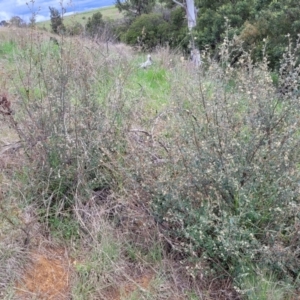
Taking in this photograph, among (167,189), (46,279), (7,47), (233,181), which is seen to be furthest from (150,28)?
(46,279)

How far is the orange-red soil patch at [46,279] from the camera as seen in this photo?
224 centimetres

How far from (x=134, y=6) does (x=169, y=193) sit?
65.1 ft

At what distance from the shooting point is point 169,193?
2467 millimetres

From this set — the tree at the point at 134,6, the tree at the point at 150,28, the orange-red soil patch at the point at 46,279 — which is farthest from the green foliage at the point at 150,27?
the orange-red soil patch at the point at 46,279

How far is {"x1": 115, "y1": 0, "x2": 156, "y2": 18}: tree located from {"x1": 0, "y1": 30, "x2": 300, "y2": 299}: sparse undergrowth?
59.8ft

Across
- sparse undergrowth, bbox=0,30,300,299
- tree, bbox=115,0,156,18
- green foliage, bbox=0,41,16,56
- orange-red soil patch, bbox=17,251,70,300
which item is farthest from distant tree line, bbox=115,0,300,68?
orange-red soil patch, bbox=17,251,70,300

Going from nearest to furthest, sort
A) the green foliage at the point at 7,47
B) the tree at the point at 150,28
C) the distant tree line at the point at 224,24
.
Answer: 1. the green foliage at the point at 7,47
2. the distant tree line at the point at 224,24
3. the tree at the point at 150,28

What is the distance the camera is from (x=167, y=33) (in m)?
16.6

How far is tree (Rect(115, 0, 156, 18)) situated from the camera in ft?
66.3

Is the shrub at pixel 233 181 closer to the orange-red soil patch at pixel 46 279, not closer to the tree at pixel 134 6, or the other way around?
the orange-red soil patch at pixel 46 279

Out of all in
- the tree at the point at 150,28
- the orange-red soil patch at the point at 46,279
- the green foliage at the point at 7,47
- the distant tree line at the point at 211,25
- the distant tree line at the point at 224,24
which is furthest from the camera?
the tree at the point at 150,28

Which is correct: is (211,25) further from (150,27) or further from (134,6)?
(134,6)

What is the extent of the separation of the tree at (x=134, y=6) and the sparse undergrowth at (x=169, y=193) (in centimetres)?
1822

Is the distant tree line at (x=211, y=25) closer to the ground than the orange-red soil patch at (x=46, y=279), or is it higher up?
higher up
